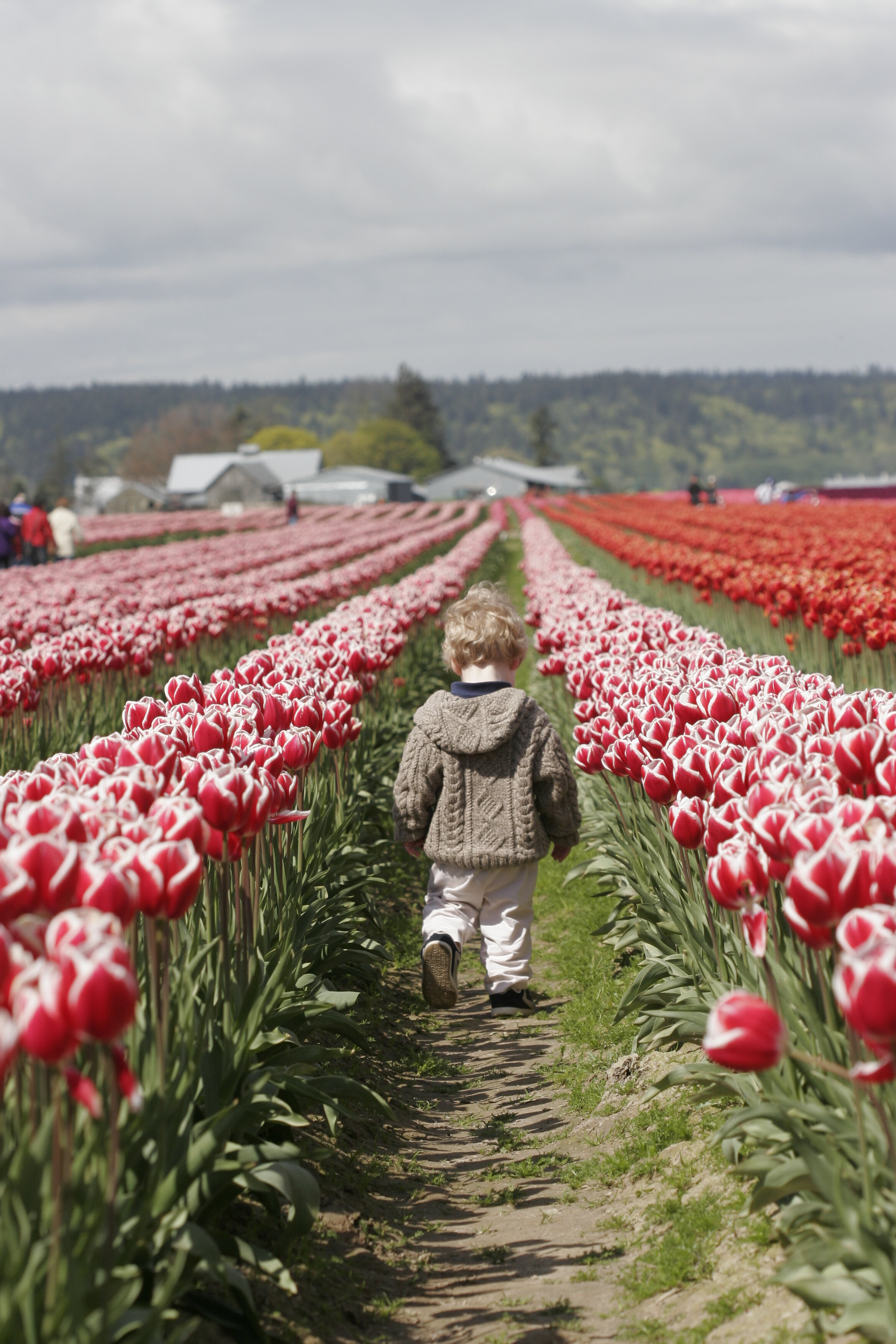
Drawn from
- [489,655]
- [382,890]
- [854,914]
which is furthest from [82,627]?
[854,914]

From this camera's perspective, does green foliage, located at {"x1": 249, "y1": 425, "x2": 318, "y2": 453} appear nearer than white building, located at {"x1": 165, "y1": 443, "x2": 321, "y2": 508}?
No

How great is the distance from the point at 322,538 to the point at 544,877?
29.8m

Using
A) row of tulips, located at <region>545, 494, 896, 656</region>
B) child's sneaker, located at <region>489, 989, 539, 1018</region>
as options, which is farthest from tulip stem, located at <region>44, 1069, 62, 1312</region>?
row of tulips, located at <region>545, 494, 896, 656</region>

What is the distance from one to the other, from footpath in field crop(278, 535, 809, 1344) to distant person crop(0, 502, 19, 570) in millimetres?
22284

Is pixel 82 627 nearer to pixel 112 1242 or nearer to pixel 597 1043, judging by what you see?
pixel 597 1043

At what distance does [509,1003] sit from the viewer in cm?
576

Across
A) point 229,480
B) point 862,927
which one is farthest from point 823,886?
point 229,480

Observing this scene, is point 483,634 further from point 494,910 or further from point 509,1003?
point 509,1003

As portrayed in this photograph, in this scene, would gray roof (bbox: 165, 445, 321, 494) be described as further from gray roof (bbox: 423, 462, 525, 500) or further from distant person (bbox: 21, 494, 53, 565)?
distant person (bbox: 21, 494, 53, 565)

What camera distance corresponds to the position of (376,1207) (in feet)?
13.2

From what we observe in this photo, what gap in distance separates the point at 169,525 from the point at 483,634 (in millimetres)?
55692

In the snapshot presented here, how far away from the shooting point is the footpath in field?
10.7ft

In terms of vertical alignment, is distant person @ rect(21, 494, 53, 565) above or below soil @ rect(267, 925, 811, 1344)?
above

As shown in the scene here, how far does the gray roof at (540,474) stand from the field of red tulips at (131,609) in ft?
378
